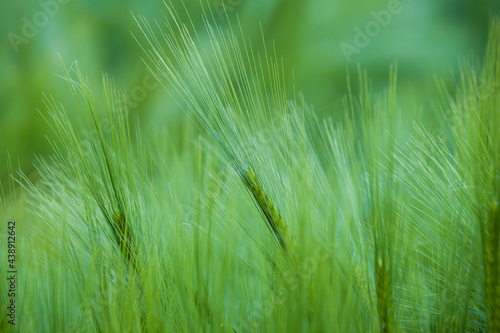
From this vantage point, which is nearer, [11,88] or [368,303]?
[368,303]

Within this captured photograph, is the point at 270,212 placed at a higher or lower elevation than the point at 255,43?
lower

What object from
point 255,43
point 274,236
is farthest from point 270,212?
point 255,43

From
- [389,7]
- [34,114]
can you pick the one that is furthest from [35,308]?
[389,7]

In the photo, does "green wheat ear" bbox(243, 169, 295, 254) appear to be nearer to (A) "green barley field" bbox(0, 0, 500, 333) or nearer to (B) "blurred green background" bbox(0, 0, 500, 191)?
(A) "green barley field" bbox(0, 0, 500, 333)

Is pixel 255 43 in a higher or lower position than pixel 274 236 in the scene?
higher

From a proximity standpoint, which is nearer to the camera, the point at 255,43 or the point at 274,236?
the point at 274,236

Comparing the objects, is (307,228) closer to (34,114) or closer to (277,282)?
(277,282)

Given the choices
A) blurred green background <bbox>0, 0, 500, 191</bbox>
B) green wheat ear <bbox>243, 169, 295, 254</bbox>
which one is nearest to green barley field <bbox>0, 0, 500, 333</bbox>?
green wheat ear <bbox>243, 169, 295, 254</bbox>

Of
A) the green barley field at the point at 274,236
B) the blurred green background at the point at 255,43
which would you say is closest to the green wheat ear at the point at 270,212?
the green barley field at the point at 274,236

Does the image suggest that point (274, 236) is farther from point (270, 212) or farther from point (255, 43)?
point (255, 43)
